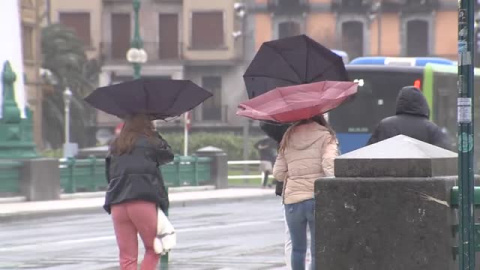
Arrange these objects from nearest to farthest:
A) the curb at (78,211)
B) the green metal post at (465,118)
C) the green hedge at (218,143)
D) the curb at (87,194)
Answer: the green metal post at (465,118), the curb at (78,211), the curb at (87,194), the green hedge at (218,143)

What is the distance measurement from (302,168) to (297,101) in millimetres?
551

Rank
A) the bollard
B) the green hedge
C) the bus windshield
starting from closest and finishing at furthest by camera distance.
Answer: the bus windshield
the bollard
the green hedge

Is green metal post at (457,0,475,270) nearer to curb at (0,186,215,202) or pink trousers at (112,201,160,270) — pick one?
pink trousers at (112,201,160,270)

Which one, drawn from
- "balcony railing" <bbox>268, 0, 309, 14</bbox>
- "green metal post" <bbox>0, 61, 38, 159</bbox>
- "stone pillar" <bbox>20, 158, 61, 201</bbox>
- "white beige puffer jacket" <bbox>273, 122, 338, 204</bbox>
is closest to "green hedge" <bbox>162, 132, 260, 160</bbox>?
"balcony railing" <bbox>268, 0, 309, 14</bbox>

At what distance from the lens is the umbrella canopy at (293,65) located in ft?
38.4

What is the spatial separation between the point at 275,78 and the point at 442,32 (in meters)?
61.3

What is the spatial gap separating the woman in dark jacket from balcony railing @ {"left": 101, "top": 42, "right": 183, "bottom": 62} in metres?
61.6

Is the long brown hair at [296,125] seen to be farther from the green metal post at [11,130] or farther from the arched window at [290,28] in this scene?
the arched window at [290,28]

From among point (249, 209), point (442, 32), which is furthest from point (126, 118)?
point (442, 32)

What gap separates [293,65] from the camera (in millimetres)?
11805

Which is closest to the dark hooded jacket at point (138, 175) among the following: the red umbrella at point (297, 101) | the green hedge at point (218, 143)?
the red umbrella at point (297, 101)

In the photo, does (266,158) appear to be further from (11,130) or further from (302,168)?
(302,168)

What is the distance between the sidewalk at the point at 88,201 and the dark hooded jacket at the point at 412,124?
52.5 ft

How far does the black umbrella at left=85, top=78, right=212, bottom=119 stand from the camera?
36.0 ft
